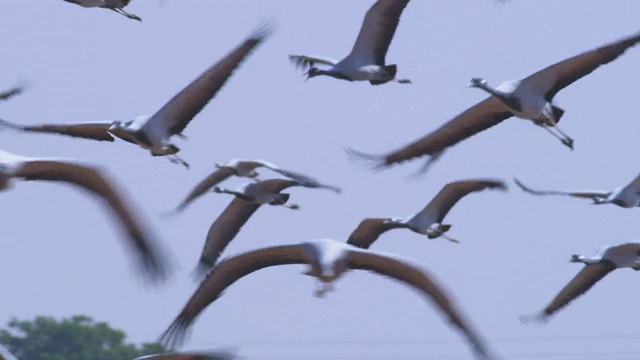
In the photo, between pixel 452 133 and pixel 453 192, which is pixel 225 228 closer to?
pixel 453 192

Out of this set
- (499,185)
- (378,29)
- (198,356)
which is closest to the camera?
Answer: (198,356)

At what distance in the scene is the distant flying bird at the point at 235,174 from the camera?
22.7 metres

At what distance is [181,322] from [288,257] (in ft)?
3.34

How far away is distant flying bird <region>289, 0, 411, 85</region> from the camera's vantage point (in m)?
22.9

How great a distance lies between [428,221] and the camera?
84.8ft

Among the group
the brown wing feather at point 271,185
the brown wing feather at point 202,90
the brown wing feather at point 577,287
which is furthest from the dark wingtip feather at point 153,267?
the brown wing feather at point 577,287

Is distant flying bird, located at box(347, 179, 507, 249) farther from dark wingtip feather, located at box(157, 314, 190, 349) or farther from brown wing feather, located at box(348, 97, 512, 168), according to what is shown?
dark wingtip feather, located at box(157, 314, 190, 349)

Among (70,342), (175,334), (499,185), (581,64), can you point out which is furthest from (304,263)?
(70,342)

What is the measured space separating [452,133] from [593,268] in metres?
3.64

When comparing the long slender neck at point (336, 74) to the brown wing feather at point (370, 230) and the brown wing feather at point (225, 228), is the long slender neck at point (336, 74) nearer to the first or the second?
the brown wing feather at point (225, 228)

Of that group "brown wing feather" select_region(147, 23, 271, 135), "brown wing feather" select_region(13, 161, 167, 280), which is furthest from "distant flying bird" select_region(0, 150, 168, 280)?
"brown wing feather" select_region(147, 23, 271, 135)

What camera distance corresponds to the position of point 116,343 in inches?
2335

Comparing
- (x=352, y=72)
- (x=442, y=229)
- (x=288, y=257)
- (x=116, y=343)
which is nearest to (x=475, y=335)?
(x=288, y=257)

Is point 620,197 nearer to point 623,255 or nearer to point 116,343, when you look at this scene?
point 623,255
